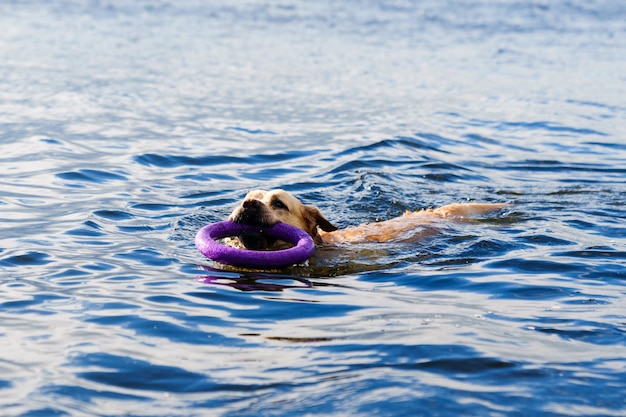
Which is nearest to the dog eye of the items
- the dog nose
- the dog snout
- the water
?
the dog snout

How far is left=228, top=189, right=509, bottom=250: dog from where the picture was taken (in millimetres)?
7598

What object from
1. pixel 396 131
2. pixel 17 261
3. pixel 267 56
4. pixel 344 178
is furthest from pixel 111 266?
pixel 267 56

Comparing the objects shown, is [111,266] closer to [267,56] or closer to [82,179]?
[82,179]

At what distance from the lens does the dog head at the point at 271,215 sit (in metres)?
7.57

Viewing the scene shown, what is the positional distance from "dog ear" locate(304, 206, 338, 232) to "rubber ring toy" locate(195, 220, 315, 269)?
0.74 m

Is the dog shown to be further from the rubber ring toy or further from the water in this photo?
the water

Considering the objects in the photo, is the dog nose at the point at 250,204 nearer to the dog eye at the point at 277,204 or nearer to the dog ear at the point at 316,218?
the dog eye at the point at 277,204

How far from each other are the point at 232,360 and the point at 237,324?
0.68m

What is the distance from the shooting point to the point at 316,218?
8445mm

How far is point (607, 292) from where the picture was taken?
Result: 671 centimetres

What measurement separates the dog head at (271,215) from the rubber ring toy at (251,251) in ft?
0.23

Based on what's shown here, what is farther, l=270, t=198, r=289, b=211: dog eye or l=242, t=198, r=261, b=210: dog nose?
l=270, t=198, r=289, b=211: dog eye

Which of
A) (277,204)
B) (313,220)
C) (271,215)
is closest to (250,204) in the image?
(271,215)

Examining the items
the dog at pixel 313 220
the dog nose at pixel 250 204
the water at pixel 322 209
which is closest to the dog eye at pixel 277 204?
the dog at pixel 313 220
